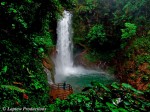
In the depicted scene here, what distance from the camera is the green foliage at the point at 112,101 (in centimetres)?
188

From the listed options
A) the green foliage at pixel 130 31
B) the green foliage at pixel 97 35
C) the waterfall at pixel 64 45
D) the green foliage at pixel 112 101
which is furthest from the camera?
the waterfall at pixel 64 45

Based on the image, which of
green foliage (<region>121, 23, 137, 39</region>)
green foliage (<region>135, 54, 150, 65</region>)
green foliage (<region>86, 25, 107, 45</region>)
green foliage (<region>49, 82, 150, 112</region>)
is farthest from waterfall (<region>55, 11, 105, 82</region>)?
green foliage (<region>49, 82, 150, 112</region>)

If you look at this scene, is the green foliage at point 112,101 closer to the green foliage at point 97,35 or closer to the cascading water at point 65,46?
the cascading water at point 65,46

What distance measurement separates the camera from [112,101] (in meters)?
1.99

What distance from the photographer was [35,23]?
903cm

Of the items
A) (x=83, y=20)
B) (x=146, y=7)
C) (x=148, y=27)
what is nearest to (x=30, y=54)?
(x=148, y=27)

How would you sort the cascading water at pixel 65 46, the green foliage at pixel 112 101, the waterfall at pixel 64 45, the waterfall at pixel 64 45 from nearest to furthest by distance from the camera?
the green foliage at pixel 112 101
the cascading water at pixel 65 46
the waterfall at pixel 64 45
the waterfall at pixel 64 45

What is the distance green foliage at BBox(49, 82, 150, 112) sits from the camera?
74.2 inches

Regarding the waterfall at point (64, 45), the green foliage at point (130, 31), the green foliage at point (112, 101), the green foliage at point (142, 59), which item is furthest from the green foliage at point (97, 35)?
the green foliage at point (112, 101)

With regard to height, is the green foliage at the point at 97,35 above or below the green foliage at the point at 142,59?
above

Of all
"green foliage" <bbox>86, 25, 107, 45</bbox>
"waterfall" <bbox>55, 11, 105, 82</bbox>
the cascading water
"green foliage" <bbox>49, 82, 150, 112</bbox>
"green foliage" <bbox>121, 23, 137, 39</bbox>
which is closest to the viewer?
"green foliage" <bbox>49, 82, 150, 112</bbox>

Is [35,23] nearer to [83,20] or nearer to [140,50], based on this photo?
[140,50]

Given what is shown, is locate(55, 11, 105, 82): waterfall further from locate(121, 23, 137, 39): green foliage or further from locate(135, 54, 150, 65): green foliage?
locate(135, 54, 150, 65): green foliage

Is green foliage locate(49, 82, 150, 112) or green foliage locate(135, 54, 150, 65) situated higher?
green foliage locate(49, 82, 150, 112)
